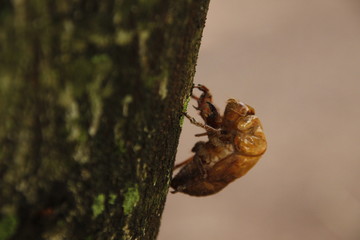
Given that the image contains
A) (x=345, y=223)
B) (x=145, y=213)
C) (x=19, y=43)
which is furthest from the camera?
(x=345, y=223)

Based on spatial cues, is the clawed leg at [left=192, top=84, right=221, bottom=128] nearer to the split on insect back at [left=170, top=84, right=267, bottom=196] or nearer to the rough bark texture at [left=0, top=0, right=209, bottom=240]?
the split on insect back at [left=170, top=84, right=267, bottom=196]

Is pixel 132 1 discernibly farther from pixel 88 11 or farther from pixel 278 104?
pixel 278 104

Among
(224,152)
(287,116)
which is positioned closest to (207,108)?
(224,152)

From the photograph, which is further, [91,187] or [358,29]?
[358,29]

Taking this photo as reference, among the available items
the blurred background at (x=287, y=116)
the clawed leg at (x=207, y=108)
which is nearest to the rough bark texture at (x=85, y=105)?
the clawed leg at (x=207, y=108)

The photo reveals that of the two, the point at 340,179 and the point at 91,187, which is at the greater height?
the point at 340,179

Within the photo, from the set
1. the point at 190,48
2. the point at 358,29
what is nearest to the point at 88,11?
the point at 190,48
